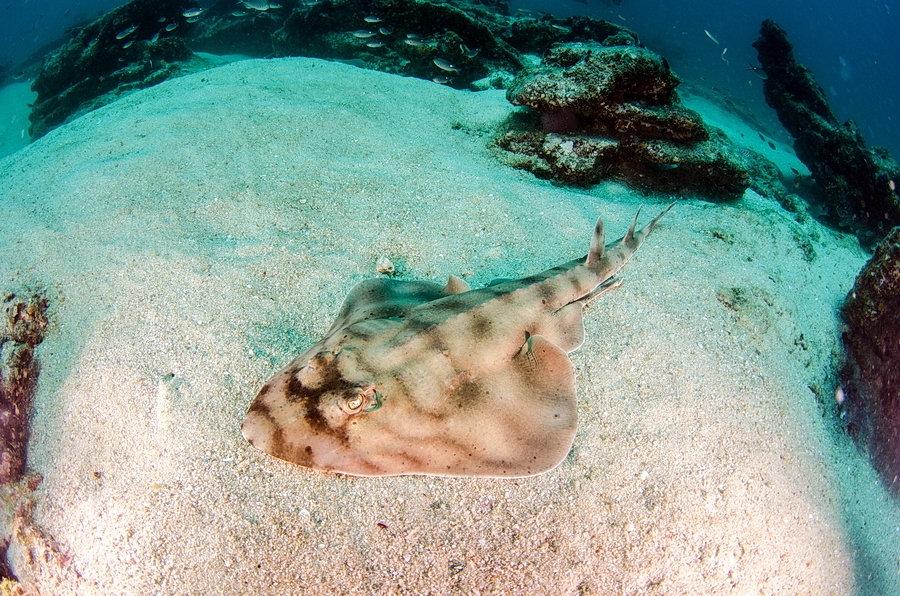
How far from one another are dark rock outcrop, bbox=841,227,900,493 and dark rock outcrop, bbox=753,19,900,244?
5192 mm

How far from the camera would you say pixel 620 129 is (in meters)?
5.81

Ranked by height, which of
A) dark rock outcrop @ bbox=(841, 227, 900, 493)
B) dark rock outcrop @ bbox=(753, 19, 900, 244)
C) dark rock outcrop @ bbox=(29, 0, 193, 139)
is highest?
dark rock outcrop @ bbox=(29, 0, 193, 139)

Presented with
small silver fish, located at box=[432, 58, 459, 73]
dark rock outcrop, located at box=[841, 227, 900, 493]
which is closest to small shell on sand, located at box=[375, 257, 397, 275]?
dark rock outcrop, located at box=[841, 227, 900, 493]

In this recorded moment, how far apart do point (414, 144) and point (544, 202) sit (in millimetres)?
2139

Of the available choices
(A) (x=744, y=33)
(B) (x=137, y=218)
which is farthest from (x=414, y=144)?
(A) (x=744, y=33)

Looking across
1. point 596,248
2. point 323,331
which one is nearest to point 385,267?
point 323,331

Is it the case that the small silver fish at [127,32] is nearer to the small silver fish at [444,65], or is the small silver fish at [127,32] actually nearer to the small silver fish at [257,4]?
the small silver fish at [257,4]

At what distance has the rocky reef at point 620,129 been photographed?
5680mm

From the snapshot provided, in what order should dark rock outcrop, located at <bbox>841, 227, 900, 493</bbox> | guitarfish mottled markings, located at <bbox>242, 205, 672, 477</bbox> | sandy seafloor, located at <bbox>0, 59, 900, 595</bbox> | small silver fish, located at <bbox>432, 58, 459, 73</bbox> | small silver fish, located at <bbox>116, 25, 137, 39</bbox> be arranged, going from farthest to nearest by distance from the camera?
small silver fish, located at <bbox>116, 25, 137, 39</bbox> < small silver fish, located at <bbox>432, 58, 459, 73</bbox> < dark rock outcrop, located at <bbox>841, 227, 900, 493</bbox> < sandy seafloor, located at <bbox>0, 59, 900, 595</bbox> < guitarfish mottled markings, located at <bbox>242, 205, 672, 477</bbox>

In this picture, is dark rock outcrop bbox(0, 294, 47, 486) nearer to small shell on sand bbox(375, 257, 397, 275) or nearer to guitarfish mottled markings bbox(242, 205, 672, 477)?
guitarfish mottled markings bbox(242, 205, 672, 477)

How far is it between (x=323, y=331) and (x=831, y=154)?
1104 centimetres

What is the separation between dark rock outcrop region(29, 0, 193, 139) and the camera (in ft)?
42.0

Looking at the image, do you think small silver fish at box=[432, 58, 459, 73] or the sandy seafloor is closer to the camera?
the sandy seafloor

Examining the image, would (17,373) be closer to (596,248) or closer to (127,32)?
(596,248)
